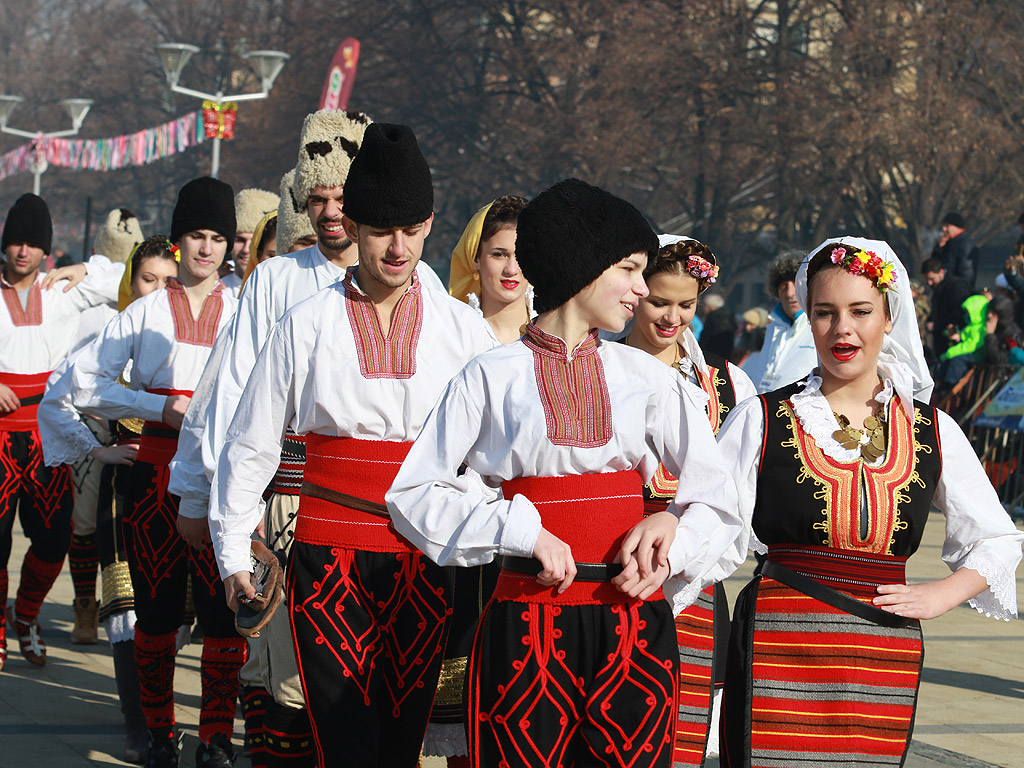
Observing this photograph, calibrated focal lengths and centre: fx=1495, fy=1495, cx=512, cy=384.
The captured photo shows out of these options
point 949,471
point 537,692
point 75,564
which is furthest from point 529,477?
point 75,564

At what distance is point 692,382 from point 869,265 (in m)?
1.03

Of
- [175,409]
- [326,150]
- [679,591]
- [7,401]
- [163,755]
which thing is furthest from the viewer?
[7,401]

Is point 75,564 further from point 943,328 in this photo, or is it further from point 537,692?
point 943,328

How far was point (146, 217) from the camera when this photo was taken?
55.1 metres

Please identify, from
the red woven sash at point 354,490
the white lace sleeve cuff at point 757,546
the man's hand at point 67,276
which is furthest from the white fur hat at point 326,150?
the man's hand at point 67,276

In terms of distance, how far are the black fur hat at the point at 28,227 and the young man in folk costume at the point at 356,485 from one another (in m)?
4.22

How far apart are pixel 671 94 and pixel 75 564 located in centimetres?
2225

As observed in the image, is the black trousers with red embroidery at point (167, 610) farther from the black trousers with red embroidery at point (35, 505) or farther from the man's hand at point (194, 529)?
the black trousers with red embroidery at point (35, 505)

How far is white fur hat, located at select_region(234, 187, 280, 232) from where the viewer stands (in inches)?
335

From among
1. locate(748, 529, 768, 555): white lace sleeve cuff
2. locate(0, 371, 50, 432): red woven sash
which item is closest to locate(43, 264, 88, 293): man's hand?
locate(0, 371, 50, 432): red woven sash

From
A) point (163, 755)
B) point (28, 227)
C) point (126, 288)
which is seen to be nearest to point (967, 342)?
point (126, 288)

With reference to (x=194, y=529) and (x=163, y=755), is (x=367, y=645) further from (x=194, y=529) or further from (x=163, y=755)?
(x=163, y=755)

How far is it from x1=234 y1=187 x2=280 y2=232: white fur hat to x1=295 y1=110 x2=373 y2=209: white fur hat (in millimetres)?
3256

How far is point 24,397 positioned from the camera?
7.73 metres
